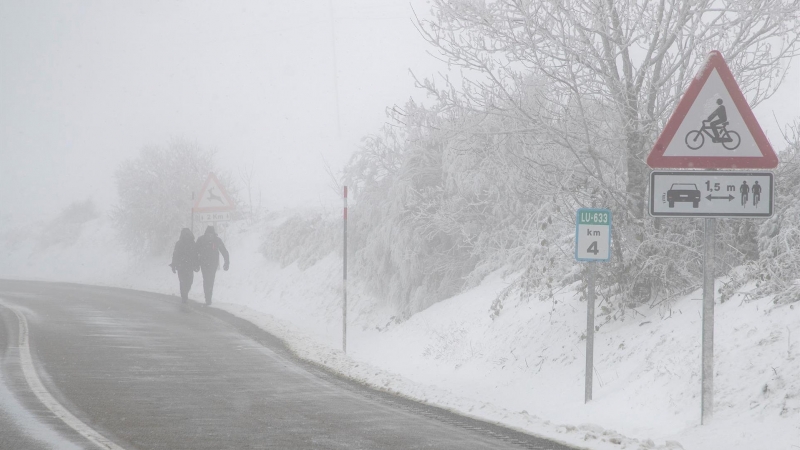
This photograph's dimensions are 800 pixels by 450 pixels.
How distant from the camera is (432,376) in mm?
13383

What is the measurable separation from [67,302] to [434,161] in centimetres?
984

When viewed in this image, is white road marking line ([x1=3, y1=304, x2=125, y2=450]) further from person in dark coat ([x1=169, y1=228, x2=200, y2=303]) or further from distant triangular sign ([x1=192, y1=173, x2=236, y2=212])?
distant triangular sign ([x1=192, y1=173, x2=236, y2=212])

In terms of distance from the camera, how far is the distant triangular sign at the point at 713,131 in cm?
631

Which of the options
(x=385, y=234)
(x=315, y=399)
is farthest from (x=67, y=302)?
(x=315, y=399)

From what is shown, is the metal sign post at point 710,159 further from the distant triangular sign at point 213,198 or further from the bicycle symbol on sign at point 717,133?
the distant triangular sign at point 213,198

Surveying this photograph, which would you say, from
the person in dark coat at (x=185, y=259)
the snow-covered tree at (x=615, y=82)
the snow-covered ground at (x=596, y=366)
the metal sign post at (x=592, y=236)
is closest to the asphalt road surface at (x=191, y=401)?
the snow-covered ground at (x=596, y=366)

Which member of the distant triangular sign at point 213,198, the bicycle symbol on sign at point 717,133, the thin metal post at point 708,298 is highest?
the bicycle symbol on sign at point 717,133

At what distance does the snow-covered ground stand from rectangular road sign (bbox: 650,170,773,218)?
1.71 m

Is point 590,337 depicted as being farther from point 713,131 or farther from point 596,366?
point 713,131

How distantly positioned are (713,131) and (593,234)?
2.64 metres

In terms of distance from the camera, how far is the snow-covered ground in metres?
6.96

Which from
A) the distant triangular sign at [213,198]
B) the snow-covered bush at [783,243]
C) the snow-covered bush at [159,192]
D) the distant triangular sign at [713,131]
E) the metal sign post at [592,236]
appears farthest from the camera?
the snow-covered bush at [159,192]

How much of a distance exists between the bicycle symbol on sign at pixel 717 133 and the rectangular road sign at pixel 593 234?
2485mm

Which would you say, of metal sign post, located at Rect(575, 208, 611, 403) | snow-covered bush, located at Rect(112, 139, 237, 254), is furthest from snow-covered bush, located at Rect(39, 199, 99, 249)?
metal sign post, located at Rect(575, 208, 611, 403)
